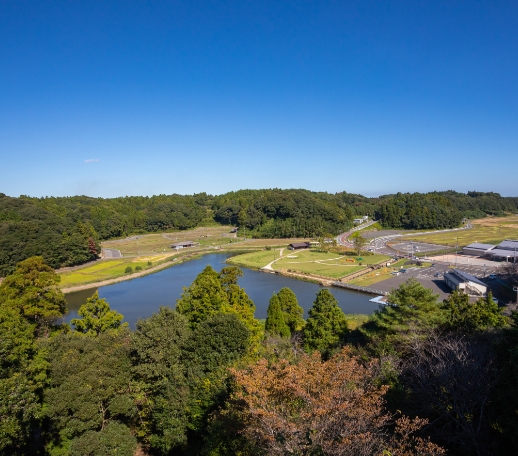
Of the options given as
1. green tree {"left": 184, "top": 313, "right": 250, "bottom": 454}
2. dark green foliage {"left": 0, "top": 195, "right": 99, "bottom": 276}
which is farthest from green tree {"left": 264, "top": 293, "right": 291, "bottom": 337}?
dark green foliage {"left": 0, "top": 195, "right": 99, "bottom": 276}

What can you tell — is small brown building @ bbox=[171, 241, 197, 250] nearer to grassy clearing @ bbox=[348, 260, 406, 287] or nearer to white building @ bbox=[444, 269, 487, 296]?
grassy clearing @ bbox=[348, 260, 406, 287]

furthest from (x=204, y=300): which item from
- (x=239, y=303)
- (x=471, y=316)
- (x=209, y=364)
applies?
(x=471, y=316)

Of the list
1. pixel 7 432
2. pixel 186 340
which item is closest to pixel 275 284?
pixel 186 340

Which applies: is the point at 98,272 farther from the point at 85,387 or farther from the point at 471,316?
the point at 471,316

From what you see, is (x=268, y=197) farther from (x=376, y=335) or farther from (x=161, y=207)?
(x=376, y=335)

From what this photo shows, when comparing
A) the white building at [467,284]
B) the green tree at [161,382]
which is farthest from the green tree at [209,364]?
the white building at [467,284]
